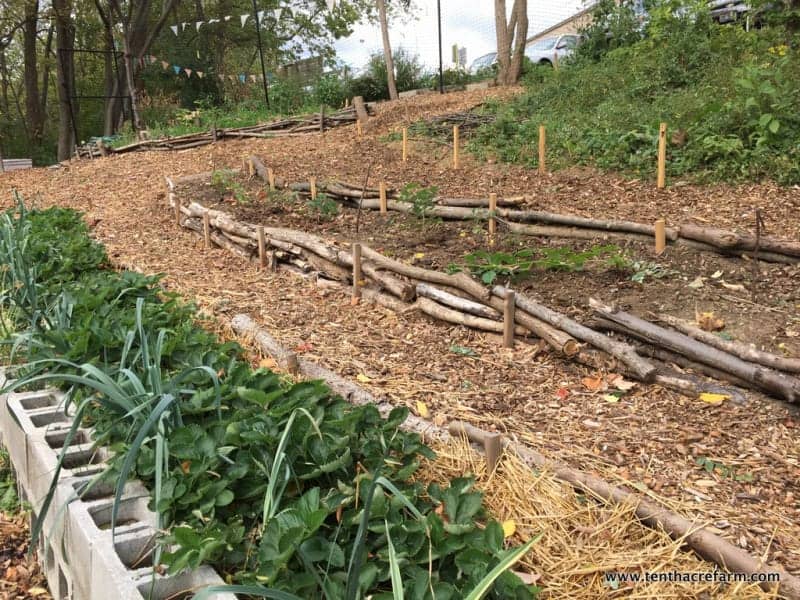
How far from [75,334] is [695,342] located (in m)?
2.82

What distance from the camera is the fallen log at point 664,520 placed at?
208 centimetres

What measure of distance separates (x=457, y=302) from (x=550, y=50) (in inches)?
591

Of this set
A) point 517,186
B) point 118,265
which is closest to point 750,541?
point 118,265

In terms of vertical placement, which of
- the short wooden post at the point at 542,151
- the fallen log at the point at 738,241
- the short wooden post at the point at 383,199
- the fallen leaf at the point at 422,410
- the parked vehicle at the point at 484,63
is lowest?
the fallen leaf at the point at 422,410

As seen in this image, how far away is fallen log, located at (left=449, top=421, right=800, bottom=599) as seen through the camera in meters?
2.08

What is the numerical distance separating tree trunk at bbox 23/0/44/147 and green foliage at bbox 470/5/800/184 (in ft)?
46.7

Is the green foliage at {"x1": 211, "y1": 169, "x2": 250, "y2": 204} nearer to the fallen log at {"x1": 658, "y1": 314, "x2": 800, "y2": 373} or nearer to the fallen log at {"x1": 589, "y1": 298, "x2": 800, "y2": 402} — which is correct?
the fallen log at {"x1": 589, "y1": 298, "x2": 800, "y2": 402}

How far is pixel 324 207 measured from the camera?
7.02 metres

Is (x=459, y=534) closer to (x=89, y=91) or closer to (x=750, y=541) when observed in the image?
(x=750, y=541)

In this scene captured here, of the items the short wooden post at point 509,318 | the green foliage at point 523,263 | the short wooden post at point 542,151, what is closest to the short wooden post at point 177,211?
the short wooden post at point 542,151

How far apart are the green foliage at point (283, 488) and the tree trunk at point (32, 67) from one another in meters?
19.8

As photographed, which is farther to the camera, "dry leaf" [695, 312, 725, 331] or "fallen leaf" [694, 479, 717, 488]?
"dry leaf" [695, 312, 725, 331]

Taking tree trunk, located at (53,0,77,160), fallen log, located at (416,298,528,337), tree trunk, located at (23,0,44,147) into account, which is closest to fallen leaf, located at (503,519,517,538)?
fallen log, located at (416,298,528,337)

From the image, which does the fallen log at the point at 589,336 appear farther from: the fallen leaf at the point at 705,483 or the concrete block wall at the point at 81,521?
the concrete block wall at the point at 81,521
